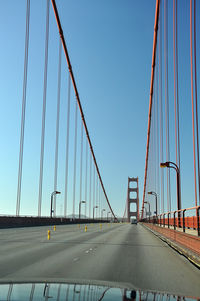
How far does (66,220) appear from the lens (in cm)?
6197

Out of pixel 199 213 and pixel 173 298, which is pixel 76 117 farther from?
pixel 173 298

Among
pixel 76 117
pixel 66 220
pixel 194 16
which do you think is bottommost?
pixel 66 220

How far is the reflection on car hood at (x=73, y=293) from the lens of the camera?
406 centimetres

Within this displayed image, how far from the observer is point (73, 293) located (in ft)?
14.2

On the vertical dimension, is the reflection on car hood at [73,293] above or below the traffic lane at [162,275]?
above

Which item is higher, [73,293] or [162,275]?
[73,293]

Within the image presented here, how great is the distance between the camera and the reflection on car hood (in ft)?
13.3

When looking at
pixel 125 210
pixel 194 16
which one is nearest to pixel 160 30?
pixel 194 16

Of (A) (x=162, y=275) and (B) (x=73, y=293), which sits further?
(A) (x=162, y=275)

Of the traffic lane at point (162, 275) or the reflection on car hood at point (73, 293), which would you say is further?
the traffic lane at point (162, 275)

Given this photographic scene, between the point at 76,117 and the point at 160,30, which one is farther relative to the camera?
the point at 76,117

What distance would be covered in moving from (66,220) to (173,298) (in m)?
59.2

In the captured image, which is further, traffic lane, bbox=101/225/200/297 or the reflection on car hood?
traffic lane, bbox=101/225/200/297

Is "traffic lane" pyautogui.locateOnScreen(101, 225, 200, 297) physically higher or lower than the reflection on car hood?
lower
